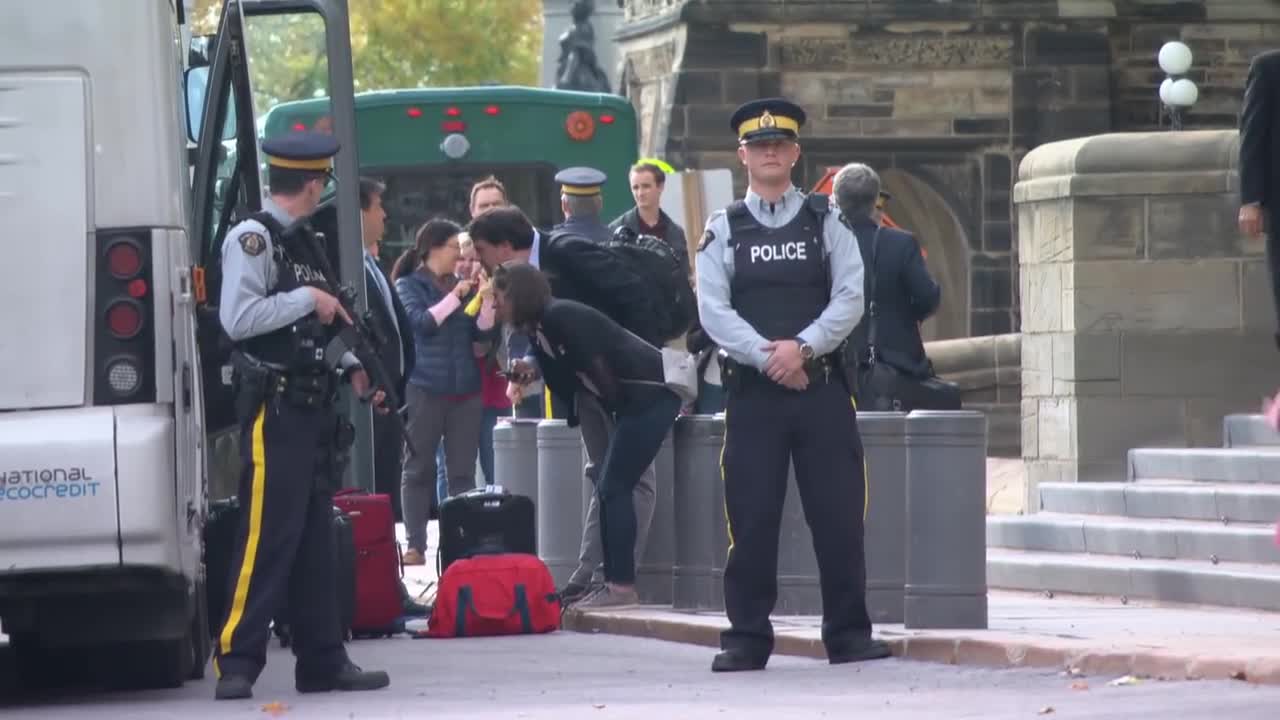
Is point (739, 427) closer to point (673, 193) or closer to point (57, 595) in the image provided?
point (57, 595)

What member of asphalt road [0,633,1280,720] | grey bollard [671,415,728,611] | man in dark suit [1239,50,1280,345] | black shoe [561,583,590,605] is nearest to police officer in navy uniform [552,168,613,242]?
grey bollard [671,415,728,611]

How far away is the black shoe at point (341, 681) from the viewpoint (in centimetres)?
973

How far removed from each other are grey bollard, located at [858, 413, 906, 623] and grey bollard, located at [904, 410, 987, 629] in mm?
369

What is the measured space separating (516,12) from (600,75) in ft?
80.8

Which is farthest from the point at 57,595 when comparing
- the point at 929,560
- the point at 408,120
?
the point at 408,120

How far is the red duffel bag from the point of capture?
39.8 ft

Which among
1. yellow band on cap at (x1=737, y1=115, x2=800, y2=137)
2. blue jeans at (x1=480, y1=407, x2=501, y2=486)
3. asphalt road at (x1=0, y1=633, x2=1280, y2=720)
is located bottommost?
asphalt road at (x1=0, y1=633, x2=1280, y2=720)

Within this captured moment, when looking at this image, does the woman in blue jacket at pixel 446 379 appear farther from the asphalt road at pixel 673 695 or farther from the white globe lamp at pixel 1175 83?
the white globe lamp at pixel 1175 83

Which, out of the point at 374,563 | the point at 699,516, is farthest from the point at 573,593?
the point at 374,563

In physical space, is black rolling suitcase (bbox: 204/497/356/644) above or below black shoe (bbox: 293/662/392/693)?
above

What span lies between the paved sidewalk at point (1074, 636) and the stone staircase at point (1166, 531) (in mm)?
137

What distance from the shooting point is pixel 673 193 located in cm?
1778

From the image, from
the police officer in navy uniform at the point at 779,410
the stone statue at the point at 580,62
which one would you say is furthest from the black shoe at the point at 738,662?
the stone statue at the point at 580,62

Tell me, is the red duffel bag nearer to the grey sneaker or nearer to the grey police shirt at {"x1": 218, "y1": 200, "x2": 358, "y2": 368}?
the grey sneaker
